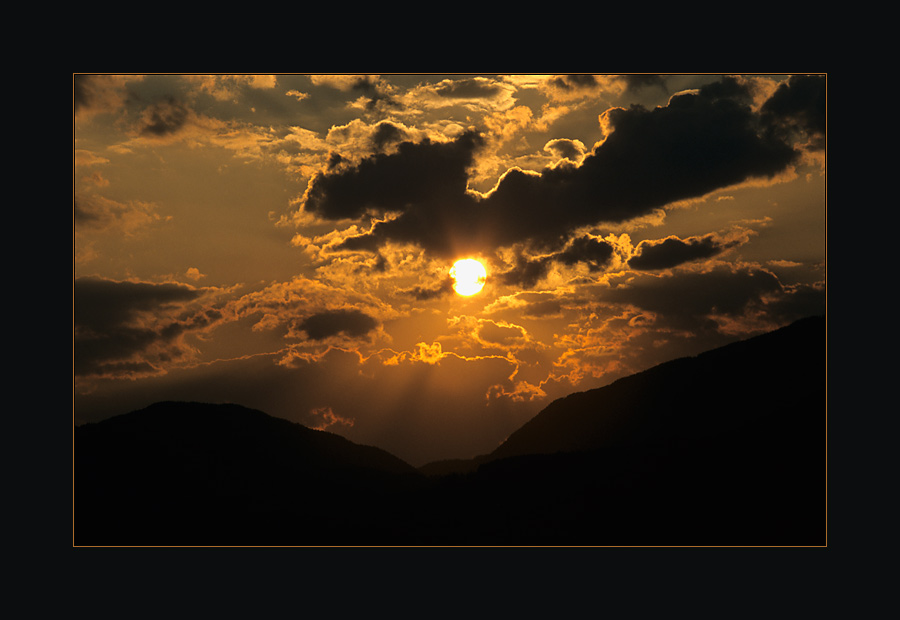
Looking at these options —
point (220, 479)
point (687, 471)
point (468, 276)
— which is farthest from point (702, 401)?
point (220, 479)

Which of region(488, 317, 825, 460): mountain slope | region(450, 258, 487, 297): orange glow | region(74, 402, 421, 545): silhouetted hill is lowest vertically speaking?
A: region(74, 402, 421, 545): silhouetted hill

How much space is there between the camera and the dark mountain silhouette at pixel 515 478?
2284 centimetres

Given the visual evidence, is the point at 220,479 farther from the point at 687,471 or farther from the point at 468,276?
the point at 687,471

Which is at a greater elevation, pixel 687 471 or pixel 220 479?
pixel 687 471

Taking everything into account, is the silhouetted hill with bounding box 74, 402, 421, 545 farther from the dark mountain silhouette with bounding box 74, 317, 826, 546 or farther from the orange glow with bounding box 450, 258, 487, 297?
the orange glow with bounding box 450, 258, 487, 297

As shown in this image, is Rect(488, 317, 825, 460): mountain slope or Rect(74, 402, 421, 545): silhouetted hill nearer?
Rect(74, 402, 421, 545): silhouetted hill

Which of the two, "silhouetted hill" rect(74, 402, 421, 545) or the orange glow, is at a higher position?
the orange glow

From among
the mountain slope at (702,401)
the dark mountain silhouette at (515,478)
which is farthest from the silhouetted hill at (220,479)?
the mountain slope at (702,401)

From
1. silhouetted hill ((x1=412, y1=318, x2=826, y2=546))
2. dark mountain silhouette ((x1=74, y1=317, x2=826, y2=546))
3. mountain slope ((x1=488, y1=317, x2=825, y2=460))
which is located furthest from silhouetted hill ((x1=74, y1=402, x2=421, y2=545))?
mountain slope ((x1=488, y1=317, x2=825, y2=460))

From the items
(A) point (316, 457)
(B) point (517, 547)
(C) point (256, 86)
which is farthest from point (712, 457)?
(C) point (256, 86)

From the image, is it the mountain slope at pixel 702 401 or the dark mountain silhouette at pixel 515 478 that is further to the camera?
the mountain slope at pixel 702 401

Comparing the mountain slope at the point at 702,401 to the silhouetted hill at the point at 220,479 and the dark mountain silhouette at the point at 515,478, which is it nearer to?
the dark mountain silhouette at the point at 515,478

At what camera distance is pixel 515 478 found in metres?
26.0

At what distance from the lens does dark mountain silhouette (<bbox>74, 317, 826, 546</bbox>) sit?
22.8m
